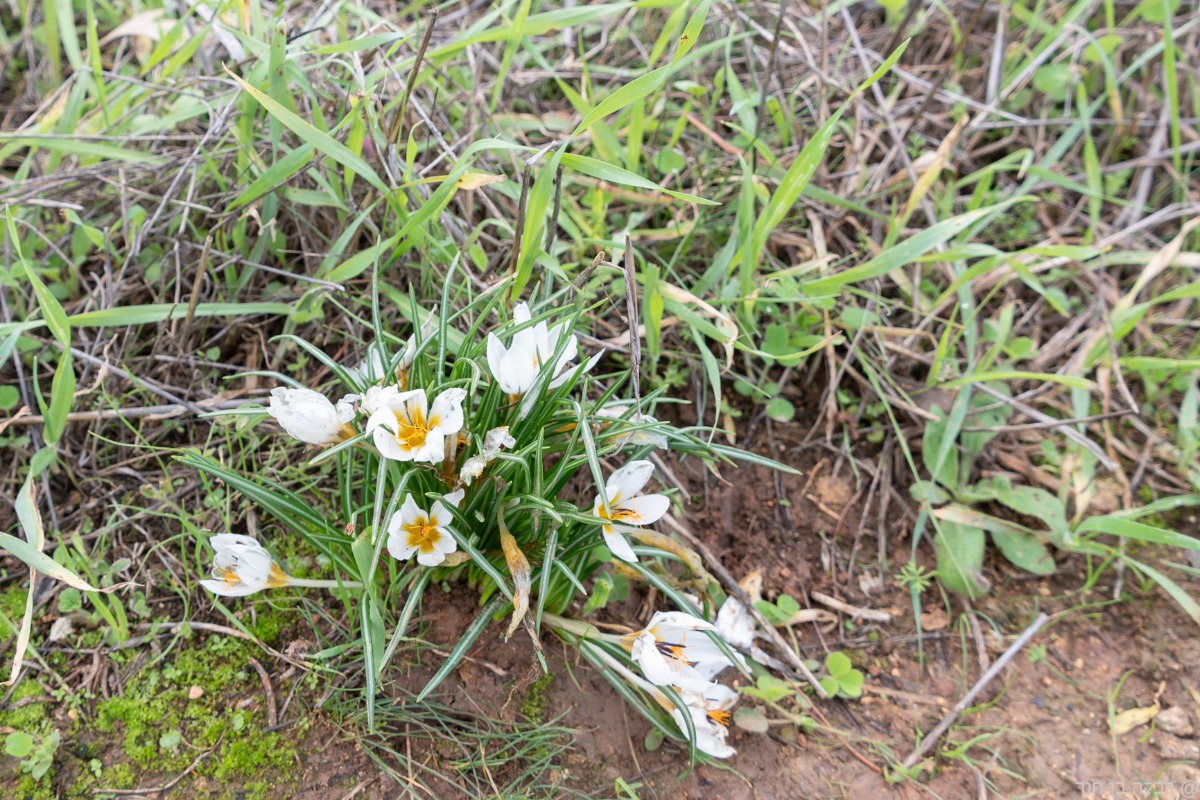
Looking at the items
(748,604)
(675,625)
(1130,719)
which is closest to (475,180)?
(675,625)

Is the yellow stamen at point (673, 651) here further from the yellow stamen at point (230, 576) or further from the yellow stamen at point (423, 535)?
the yellow stamen at point (230, 576)

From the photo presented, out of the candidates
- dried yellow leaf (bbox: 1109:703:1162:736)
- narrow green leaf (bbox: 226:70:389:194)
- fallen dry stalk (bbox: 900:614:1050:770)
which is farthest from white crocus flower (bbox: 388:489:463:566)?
dried yellow leaf (bbox: 1109:703:1162:736)

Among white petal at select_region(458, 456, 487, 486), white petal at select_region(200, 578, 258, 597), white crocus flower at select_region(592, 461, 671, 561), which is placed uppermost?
white petal at select_region(458, 456, 487, 486)

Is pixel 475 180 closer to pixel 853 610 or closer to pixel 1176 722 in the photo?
pixel 853 610

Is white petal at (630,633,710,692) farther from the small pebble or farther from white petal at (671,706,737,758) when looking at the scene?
the small pebble

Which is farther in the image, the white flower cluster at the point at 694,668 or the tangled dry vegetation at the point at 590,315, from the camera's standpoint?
the tangled dry vegetation at the point at 590,315

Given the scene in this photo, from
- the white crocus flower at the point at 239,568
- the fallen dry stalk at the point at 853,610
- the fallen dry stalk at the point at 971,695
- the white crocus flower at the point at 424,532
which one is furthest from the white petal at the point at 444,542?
the fallen dry stalk at the point at 971,695

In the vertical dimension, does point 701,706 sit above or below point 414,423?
below
